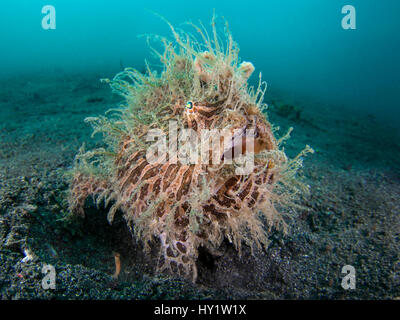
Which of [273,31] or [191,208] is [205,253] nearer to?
[191,208]

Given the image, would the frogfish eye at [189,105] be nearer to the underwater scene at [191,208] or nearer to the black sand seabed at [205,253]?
the underwater scene at [191,208]

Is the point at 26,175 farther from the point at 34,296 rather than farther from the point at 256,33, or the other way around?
the point at 256,33

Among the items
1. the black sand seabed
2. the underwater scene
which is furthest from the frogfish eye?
the black sand seabed

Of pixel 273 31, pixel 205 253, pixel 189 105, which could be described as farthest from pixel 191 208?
pixel 273 31

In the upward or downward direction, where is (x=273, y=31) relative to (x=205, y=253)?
upward

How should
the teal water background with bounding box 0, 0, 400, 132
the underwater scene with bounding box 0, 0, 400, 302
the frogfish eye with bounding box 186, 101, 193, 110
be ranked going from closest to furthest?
the underwater scene with bounding box 0, 0, 400, 302
the frogfish eye with bounding box 186, 101, 193, 110
the teal water background with bounding box 0, 0, 400, 132

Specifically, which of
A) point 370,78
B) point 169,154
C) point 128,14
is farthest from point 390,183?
point 128,14

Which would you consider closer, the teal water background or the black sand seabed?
the black sand seabed

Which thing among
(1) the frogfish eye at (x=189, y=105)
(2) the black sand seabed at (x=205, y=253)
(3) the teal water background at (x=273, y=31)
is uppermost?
(3) the teal water background at (x=273, y=31)

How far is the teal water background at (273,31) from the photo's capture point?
86688 millimetres

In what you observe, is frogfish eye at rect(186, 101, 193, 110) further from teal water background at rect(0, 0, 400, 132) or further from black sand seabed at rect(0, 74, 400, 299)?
teal water background at rect(0, 0, 400, 132)

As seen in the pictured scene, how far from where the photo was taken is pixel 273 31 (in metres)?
161

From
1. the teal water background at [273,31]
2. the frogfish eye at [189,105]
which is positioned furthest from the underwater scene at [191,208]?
the teal water background at [273,31]

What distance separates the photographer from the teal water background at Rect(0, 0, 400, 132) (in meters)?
86.7
